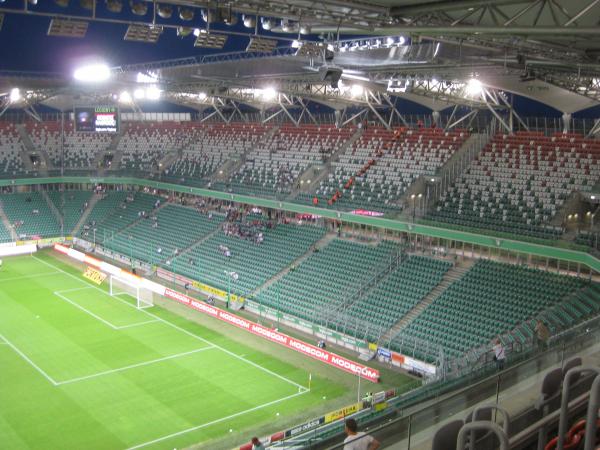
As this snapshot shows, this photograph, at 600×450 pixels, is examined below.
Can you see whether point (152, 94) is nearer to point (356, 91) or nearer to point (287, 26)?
point (356, 91)

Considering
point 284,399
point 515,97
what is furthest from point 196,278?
point 515,97

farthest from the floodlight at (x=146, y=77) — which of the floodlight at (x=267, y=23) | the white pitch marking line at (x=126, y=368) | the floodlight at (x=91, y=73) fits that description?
the floodlight at (x=267, y=23)

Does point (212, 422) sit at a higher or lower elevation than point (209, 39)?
lower

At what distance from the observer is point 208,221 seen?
50.5 metres

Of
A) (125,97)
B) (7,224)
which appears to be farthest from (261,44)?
(125,97)

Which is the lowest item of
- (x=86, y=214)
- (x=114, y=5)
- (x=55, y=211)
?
(x=86, y=214)

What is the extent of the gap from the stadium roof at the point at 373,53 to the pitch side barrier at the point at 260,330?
1261 cm

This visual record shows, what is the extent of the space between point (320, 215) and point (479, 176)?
10.4 metres

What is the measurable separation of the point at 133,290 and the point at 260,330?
1178 cm

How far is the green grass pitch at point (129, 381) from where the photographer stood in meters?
22.5

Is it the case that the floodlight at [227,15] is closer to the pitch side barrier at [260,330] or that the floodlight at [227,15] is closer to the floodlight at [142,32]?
the floodlight at [142,32]

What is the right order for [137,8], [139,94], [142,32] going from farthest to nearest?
[139,94] < [142,32] < [137,8]

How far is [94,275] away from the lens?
4341 centimetres

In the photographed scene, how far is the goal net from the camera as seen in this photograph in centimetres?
3836
